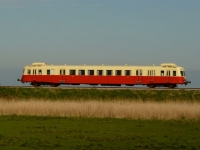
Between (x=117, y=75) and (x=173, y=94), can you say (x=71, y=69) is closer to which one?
(x=117, y=75)

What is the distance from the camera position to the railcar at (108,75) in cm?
6288

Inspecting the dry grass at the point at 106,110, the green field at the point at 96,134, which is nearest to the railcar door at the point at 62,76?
the dry grass at the point at 106,110

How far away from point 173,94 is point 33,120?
25.6m

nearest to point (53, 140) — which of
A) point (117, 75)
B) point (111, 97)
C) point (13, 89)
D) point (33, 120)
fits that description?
point (33, 120)

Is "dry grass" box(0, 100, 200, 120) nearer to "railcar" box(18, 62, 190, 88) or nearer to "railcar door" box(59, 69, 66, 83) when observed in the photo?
"railcar" box(18, 62, 190, 88)

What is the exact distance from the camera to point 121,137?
2056 centimetres

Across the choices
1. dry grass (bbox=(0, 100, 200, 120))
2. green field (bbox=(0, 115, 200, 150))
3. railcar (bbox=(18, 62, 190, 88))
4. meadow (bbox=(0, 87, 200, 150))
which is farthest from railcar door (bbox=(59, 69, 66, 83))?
green field (bbox=(0, 115, 200, 150))

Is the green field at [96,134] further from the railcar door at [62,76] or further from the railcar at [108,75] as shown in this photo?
the railcar door at [62,76]

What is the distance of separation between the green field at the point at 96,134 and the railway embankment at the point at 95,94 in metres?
21.7

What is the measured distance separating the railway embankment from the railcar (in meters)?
9.74

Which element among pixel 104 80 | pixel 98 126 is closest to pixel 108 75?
pixel 104 80

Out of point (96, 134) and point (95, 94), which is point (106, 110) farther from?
point (95, 94)

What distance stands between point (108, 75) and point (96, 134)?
42.3m

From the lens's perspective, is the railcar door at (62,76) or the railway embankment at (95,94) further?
the railcar door at (62,76)
